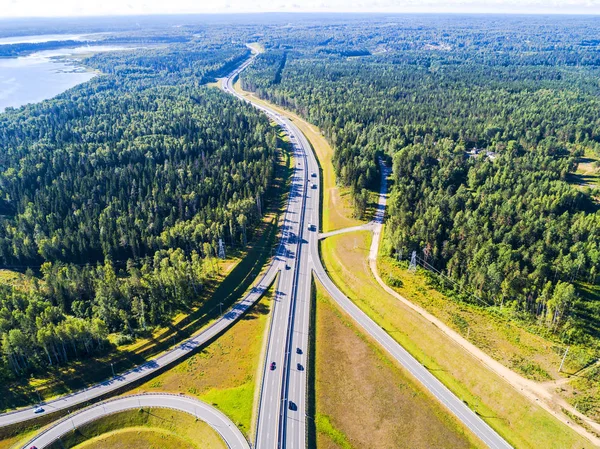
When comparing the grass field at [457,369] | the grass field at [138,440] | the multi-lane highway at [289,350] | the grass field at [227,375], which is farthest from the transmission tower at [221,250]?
the grass field at [138,440]

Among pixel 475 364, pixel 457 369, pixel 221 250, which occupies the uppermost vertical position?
pixel 221 250

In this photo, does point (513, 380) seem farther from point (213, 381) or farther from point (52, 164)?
point (52, 164)

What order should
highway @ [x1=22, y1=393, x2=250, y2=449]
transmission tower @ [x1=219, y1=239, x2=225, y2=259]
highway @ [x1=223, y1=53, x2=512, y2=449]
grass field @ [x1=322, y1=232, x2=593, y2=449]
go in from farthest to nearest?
transmission tower @ [x1=219, y1=239, x2=225, y2=259], highway @ [x1=223, y1=53, x2=512, y2=449], highway @ [x1=22, y1=393, x2=250, y2=449], grass field @ [x1=322, y1=232, x2=593, y2=449]

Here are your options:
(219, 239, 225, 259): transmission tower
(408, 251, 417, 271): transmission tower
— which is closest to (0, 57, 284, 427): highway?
(219, 239, 225, 259): transmission tower

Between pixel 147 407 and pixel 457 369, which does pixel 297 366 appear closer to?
pixel 147 407

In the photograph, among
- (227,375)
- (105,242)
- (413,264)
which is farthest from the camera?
(105,242)

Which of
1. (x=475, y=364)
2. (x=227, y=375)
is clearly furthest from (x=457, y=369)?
(x=227, y=375)

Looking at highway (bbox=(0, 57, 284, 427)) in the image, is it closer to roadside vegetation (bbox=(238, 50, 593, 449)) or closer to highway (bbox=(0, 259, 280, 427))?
highway (bbox=(0, 259, 280, 427))
